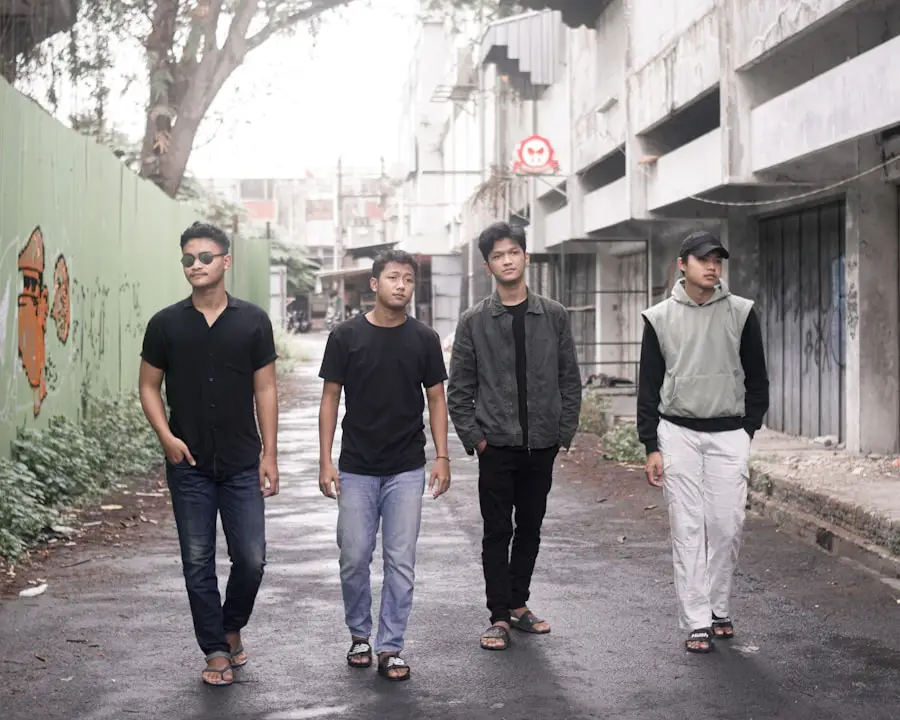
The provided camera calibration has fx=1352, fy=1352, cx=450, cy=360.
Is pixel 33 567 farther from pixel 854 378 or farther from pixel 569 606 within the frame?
pixel 854 378

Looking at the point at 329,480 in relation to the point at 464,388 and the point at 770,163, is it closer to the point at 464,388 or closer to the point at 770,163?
the point at 464,388

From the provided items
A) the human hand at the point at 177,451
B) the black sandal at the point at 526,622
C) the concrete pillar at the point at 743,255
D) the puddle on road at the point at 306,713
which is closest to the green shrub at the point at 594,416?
the concrete pillar at the point at 743,255

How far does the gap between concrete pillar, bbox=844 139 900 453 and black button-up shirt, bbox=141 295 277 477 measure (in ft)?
28.6

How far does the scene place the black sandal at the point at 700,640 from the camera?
6156mm

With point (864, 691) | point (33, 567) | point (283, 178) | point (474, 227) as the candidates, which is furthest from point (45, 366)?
point (283, 178)

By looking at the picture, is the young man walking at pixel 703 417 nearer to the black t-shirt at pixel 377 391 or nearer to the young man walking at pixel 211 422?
the black t-shirt at pixel 377 391

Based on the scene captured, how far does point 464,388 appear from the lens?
6461 mm

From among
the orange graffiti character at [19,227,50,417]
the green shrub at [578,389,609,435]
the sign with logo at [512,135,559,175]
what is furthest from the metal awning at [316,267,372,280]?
the orange graffiti character at [19,227,50,417]

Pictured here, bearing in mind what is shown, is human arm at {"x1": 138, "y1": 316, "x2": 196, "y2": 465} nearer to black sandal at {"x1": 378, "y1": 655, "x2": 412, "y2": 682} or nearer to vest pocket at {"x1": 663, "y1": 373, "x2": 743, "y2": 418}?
black sandal at {"x1": 378, "y1": 655, "x2": 412, "y2": 682}

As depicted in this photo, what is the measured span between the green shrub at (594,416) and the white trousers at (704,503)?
11.4 metres

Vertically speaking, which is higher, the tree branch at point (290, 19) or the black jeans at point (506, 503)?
the tree branch at point (290, 19)

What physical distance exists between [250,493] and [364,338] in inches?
33.0

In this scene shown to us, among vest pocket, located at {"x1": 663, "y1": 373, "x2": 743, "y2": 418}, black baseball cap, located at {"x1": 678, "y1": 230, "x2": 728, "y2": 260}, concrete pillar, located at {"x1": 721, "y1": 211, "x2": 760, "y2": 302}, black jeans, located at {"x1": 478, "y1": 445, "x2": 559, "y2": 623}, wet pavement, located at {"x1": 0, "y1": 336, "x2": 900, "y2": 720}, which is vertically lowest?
wet pavement, located at {"x1": 0, "y1": 336, "x2": 900, "y2": 720}

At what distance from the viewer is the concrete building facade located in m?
12.1
